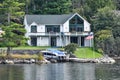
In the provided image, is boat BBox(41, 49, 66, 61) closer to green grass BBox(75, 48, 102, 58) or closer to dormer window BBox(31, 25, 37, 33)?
green grass BBox(75, 48, 102, 58)

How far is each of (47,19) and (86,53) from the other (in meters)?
14.3

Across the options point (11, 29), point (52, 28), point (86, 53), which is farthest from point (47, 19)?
point (11, 29)

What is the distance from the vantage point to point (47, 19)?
111250mm

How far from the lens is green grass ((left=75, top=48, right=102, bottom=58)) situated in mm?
97950

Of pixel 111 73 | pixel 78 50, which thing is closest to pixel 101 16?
pixel 78 50

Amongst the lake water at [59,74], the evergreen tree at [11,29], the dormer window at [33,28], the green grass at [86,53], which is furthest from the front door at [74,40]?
the lake water at [59,74]

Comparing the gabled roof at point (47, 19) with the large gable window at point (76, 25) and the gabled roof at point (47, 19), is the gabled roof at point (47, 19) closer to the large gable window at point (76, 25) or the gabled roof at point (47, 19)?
the gabled roof at point (47, 19)

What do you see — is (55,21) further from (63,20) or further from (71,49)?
(71,49)

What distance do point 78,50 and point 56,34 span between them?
34.5 feet

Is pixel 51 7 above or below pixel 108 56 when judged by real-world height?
above

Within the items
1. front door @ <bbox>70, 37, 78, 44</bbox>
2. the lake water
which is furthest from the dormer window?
the lake water

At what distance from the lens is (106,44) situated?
106 metres

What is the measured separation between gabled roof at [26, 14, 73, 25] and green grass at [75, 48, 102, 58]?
10400 mm

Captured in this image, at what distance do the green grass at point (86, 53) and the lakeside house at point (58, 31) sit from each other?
25.4ft
